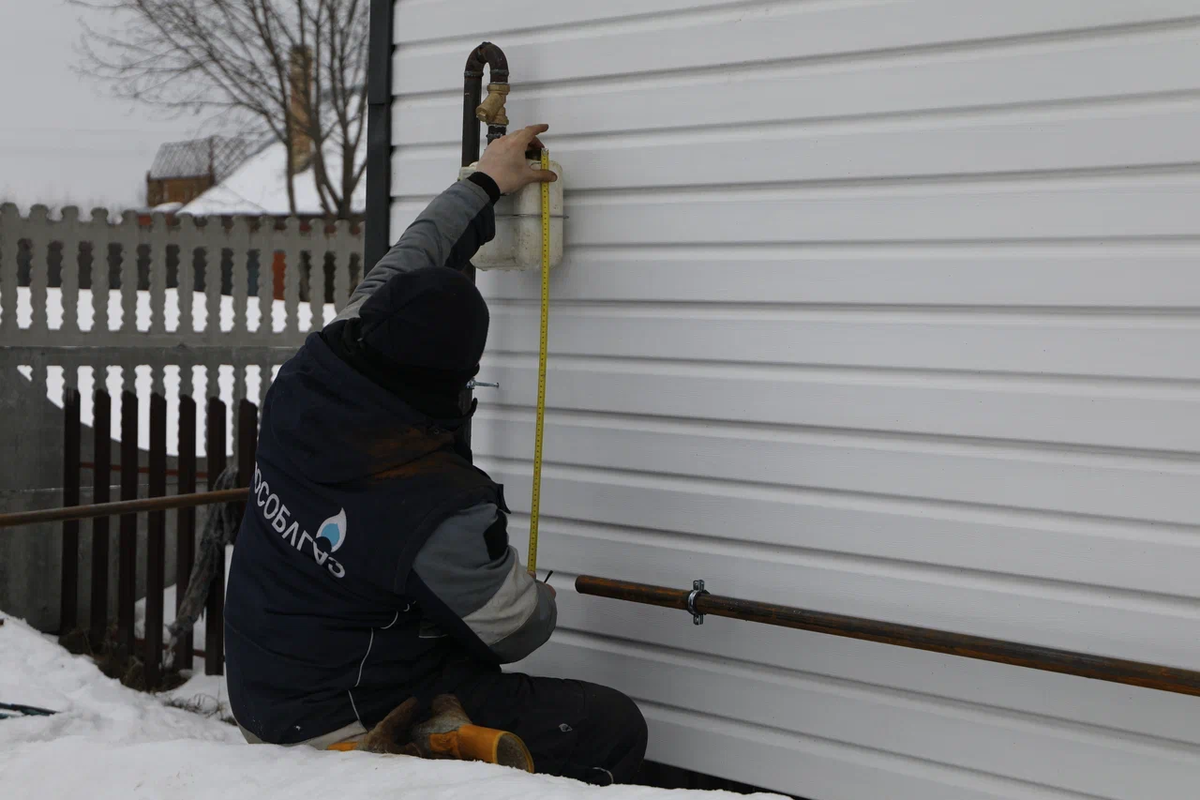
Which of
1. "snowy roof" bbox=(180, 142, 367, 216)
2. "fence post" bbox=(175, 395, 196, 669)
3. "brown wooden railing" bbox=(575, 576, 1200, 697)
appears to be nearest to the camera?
"brown wooden railing" bbox=(575, 576, 1200, 697)

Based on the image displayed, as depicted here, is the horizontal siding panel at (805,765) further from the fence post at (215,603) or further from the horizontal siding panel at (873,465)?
the fence post at (215,603)

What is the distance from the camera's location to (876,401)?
9.87ft

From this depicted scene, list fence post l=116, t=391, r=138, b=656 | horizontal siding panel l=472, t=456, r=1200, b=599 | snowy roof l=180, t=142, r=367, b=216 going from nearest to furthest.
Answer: horizontal siding panel l=472, t=456, r=1200, b=599, fence post l=116, t=391, r=138, b=656, snowy roof l=180, t=142, r=367, b=216

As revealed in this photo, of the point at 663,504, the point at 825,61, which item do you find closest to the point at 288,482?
the point at 663,504

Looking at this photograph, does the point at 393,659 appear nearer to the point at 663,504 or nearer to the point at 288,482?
the point at 288,482

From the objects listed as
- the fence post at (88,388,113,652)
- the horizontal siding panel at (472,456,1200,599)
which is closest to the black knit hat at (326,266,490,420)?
the horizontal siding panel at (472,456,1200,599)

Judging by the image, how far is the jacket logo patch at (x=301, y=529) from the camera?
9.55 ft

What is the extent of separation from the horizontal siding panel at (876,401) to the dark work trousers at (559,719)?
824mm

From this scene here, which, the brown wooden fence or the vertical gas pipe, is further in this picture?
the brown wooden fence

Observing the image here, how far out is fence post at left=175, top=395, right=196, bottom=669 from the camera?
7.15 metres

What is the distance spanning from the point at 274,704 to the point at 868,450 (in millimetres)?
1667

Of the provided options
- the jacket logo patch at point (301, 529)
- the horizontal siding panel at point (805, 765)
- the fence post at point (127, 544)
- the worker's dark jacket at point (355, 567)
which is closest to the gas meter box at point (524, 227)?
the worker's dark jacket at point (355, 567)

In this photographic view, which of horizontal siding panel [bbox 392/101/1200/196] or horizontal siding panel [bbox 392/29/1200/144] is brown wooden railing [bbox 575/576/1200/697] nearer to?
horizontal siding panel [bbox 392/101/1200/196]

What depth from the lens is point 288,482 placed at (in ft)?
9.91
